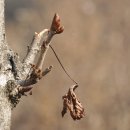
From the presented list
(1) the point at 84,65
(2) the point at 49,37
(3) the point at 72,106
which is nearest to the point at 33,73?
(2) the point at 49,37

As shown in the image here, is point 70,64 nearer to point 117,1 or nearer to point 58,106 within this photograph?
point 58,106

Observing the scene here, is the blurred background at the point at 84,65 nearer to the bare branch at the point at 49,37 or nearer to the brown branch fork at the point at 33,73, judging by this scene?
the brown branch fork at the point at 33,73

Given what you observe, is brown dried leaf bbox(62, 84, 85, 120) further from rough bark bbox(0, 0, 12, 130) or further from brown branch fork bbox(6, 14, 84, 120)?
rough bark bbox(0, 0, 12, 130)

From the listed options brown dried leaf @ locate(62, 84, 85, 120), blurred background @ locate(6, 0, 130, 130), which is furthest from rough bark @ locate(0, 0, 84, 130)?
blurred background @ locate(6, 0, 130, 130)

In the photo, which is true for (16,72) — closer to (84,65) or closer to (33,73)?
(33,73)

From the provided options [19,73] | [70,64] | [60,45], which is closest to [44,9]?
[60,45]

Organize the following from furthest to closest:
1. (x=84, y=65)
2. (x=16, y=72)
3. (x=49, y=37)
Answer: (x=84, y=65)
(x=16, y=72)
(x=49, y=37)

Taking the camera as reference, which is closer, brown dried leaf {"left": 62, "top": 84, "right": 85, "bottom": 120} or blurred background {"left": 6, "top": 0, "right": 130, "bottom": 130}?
brown dried leaf {"left": 62, "top": 84, "right": 85, "bottom": 120}

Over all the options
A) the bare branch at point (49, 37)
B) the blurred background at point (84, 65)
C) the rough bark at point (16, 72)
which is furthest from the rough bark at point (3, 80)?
the blurred background at point (84, 65)
